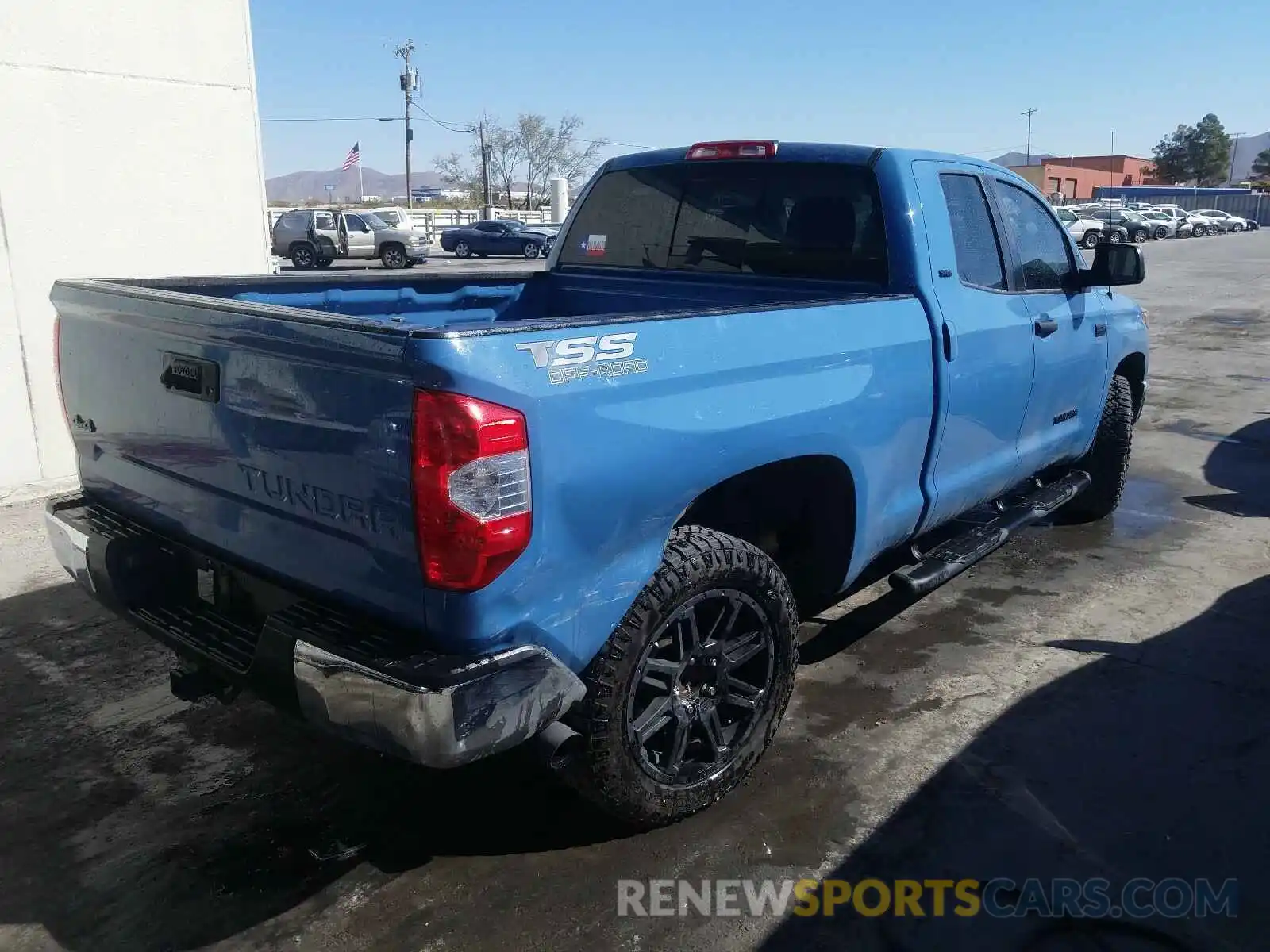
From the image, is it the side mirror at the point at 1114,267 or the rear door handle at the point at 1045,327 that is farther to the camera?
the side mirror at the point at 1114,267

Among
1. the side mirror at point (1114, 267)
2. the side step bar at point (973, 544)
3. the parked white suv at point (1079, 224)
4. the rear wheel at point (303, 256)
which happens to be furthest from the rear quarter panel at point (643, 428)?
the parked white suv at point (1079, 224)

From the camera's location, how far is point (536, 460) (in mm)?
2291

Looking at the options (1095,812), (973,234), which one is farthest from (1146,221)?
(1095,812)

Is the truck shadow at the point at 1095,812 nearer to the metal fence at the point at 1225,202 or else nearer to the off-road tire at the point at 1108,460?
the off-road tire at the point at 1108,460

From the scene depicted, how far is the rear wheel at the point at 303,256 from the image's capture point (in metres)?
28.4

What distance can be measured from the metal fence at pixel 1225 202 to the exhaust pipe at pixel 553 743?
291ft

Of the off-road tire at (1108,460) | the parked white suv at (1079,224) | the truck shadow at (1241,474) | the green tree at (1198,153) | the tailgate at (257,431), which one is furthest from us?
the green tree at (1198,153)

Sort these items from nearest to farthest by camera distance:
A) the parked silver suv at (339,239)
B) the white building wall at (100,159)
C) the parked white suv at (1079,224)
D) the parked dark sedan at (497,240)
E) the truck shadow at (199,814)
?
the truck shadow at (199,814), the white building wall at (100,159), the parked silver suv at (339,239), the parked dark sedan at (497,240), the parked white suv at (1079,224)

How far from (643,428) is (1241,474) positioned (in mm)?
6554

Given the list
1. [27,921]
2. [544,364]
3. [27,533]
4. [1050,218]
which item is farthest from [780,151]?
[27,533]

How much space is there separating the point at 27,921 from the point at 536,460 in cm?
188

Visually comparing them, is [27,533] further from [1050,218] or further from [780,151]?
[1050,218]

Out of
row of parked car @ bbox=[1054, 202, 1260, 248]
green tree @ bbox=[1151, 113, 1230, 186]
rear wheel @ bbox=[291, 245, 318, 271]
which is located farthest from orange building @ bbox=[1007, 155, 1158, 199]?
rear wheel @ bbox=[291, 245, 318, 271]

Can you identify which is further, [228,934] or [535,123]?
[535,123]
